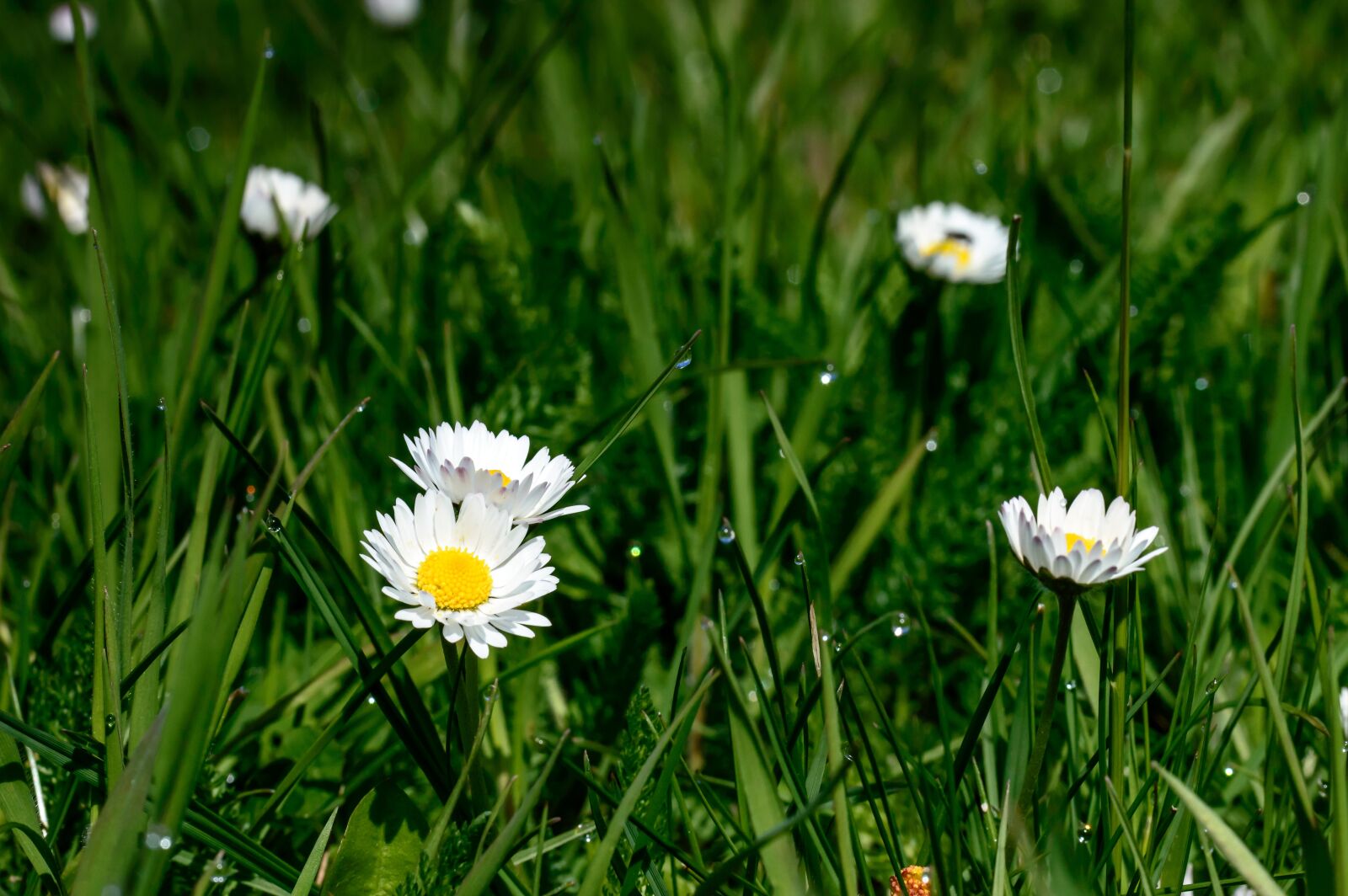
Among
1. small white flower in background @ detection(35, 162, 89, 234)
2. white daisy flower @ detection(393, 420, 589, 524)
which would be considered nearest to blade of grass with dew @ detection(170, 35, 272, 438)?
white daisy flower @ detection(393, 420, 589, 524)

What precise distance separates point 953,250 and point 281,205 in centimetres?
92

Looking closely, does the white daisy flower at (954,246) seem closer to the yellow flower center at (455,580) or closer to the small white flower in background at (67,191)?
the yellow flower center at (455,580)

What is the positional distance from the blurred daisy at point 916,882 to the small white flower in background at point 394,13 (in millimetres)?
2321

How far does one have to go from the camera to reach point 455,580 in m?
0.87

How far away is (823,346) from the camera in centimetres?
157

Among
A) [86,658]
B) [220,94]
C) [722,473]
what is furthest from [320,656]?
[220,94]

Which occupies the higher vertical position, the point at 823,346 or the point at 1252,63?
the point at 1252,63

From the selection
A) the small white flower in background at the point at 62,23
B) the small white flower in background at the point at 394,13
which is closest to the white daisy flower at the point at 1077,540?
the small white flower in background at the point at 62,23

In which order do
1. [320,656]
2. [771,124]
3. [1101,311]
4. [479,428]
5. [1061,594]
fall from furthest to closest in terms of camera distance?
[771,124], [1101,311], [320,656], [479,428], [1061,594]

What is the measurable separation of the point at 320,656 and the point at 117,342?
1.47ft

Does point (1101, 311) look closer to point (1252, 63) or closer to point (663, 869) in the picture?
point (663, 869)

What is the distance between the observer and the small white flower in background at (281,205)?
1496 mm

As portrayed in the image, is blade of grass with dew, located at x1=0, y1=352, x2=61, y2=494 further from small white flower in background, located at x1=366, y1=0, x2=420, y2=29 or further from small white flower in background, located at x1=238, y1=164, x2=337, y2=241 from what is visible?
small white flower in background, located at x1=366, y1=0, x2=420, y2=29

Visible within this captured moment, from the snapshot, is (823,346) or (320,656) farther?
(823,346)
